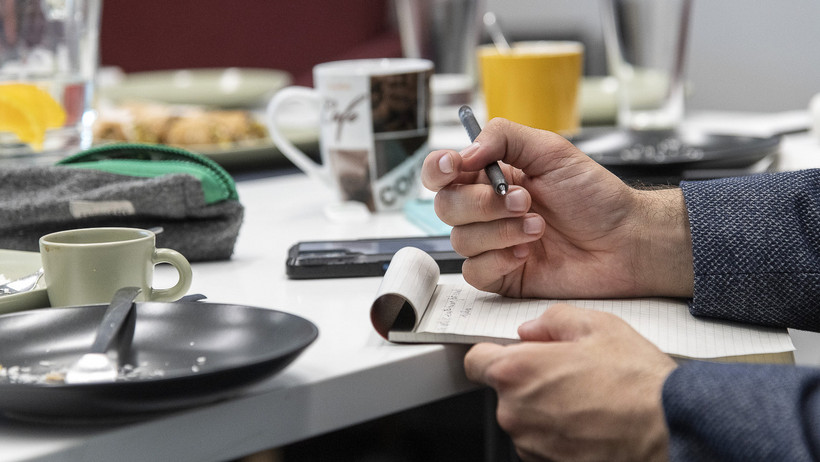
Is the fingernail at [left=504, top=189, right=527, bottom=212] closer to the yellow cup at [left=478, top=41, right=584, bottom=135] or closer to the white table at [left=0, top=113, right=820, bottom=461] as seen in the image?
the white table at [left=0, top=113, right=820, bottom=461]

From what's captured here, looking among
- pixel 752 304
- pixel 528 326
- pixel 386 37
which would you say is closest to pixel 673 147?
pixel 752 304

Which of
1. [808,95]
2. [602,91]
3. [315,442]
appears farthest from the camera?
[808,95]

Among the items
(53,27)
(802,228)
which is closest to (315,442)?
(53,27)

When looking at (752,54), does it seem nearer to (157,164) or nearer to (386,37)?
(386,37)

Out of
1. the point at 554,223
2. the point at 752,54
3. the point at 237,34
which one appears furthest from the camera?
the point at 237,34

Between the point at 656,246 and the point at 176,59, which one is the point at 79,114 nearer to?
the point at 656,246

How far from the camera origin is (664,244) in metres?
0.64

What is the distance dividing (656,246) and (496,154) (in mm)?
140

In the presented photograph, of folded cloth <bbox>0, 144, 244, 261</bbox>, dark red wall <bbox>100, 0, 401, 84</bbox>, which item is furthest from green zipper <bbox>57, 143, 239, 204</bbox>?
dark red wall <bbox>100, 0, 401, 84</bbox>

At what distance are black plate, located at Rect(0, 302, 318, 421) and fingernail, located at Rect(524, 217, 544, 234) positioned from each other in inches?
7.8

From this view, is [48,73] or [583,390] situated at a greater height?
[48,73]

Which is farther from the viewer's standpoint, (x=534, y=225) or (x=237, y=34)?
(x=237, y=34)

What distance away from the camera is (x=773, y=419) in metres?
0.43

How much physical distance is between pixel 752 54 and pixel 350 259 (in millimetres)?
2167
